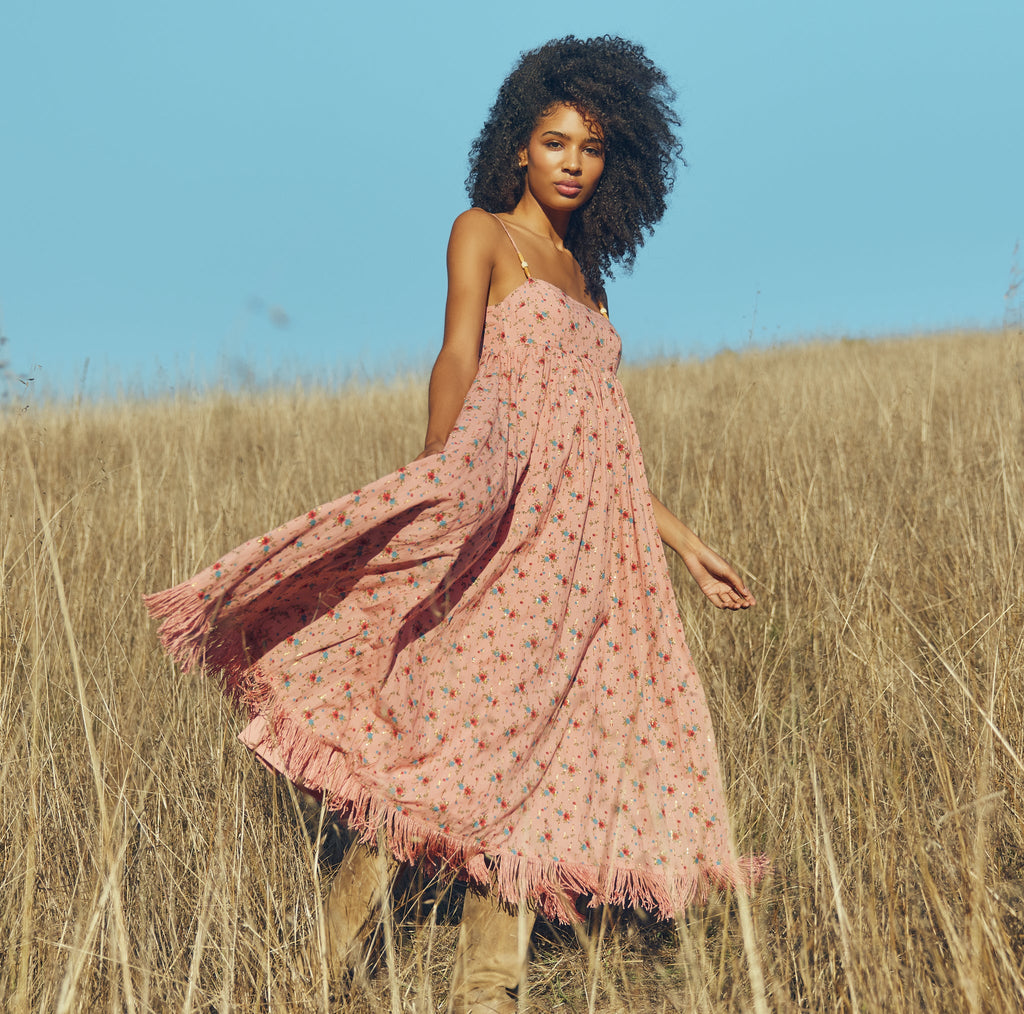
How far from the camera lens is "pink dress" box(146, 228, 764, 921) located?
1403 millimetres

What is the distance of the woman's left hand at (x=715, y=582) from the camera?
6.17 feet

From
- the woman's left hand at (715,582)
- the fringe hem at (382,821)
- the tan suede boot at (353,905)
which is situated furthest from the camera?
the woman's left hand at (715,582)

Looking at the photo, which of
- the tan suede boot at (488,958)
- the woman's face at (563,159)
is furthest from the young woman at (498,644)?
the woman's face at (563,159)

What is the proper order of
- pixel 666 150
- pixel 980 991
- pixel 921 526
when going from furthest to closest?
pixel 921 526, pixel 666 150, pixel 980 991

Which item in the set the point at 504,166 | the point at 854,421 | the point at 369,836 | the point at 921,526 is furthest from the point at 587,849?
the point at 854,421

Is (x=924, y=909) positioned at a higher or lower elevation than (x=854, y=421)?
lower

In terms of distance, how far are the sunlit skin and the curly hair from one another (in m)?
0.04

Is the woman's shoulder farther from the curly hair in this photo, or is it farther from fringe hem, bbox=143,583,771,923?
fringe hem, bbox=143,583,771,923

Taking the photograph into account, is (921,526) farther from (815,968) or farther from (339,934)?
(339,934)

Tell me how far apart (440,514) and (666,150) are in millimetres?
1290

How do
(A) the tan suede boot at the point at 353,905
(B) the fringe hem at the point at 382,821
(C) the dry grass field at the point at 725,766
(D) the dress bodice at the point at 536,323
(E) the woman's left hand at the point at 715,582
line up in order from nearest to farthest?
1. (C) the dry grass field at the point at 725,766
2. (B) the fringe hem at the point at 382,821
3. (A) the tan suede boot at the point at 353,905
4. (D) the dress bodice at the point at 536,323
5. (E) the woman's left hand at the point at 715,582

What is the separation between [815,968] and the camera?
1.37 meters

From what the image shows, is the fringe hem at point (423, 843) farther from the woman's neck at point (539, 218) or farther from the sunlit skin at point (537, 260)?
the woman's neck at point (539, 218)

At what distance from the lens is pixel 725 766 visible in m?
2.20
